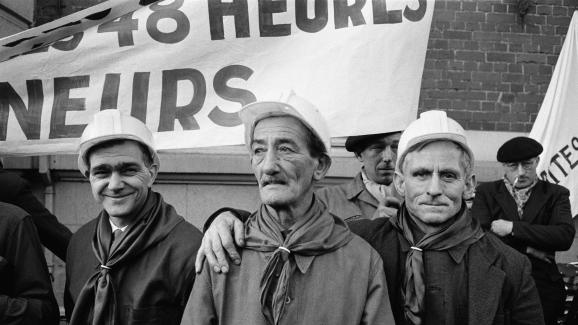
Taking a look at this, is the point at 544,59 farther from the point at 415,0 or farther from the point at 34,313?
the point at 34,313

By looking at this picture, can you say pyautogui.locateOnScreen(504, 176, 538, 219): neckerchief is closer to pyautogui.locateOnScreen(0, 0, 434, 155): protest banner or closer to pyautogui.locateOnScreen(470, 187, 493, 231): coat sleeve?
pyautogui.locateOnScreen(470, 187, 493, 231): coat sleeve

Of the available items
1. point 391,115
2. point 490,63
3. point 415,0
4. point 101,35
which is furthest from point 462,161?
point 490,63

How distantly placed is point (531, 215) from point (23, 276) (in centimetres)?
321

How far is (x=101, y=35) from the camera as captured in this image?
3.98 metres

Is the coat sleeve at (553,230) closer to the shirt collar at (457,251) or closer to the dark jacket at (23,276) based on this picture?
the shirt collar at (457,251)

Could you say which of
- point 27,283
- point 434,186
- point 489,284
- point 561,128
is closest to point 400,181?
point 434,186

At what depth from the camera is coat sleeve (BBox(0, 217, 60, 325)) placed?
2.94m

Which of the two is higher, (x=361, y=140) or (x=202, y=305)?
(x=361, y=140)

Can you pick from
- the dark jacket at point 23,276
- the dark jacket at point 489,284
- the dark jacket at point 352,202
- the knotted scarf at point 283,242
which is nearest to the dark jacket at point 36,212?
the dark jacket at point 23,276

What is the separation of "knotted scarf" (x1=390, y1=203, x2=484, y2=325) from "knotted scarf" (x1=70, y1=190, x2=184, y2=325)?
931mm

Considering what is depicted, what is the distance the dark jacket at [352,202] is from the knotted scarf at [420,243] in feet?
3.24

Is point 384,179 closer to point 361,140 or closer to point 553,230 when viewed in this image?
point 361,140

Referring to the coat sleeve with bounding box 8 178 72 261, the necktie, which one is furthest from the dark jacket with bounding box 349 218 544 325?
the coat sleeve with bounding box 8 178 72 261

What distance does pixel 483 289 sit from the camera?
8.64 feet
